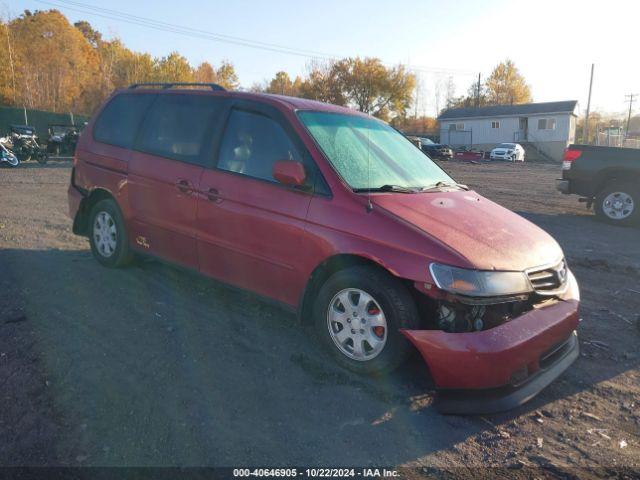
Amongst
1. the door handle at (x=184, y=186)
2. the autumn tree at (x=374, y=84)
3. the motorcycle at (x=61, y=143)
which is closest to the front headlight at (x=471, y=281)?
the door handle at (x=184, y=186)

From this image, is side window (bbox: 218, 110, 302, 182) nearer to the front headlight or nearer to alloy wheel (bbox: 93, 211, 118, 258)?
the front headlight

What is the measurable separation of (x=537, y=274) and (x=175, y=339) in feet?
8.80

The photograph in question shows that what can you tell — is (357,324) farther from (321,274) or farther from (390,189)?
(390,189)

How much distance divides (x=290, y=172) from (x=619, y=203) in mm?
8984

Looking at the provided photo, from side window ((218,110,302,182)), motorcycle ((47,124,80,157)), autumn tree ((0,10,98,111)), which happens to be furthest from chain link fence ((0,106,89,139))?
side window ((218,110,302,182))

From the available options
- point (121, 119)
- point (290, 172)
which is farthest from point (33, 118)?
point (290, 172)

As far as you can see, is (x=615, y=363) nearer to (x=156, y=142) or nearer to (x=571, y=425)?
(x=571, y=425)

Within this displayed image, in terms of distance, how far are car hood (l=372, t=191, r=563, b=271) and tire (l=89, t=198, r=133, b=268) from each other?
2957 mm

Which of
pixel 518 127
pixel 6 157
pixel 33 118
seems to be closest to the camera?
pixel 6 157

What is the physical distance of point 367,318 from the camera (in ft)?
11.3

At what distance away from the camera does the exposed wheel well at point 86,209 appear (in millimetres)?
5505

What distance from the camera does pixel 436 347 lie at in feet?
9.96

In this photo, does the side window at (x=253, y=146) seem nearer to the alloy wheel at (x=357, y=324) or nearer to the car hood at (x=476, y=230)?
the car hood at (x=476, y=230)

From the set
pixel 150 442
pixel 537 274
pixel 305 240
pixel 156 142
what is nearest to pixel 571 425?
pixel 537 274
